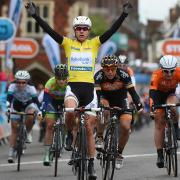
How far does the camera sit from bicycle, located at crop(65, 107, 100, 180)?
10.1m

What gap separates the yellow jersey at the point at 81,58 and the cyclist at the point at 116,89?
249 millimetres

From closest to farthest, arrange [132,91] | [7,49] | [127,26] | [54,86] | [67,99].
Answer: [67,99], [132,91], [54,86], [7,49], [127,26]

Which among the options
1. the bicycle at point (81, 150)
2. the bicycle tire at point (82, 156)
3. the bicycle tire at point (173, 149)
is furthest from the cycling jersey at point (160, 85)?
the bicycle tire at point (82, 156)

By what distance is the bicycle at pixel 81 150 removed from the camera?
33.0ft

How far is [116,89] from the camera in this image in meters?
11.7

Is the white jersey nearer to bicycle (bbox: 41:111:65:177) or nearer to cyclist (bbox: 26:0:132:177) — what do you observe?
bicycle (bbox: 41:111:65:177)

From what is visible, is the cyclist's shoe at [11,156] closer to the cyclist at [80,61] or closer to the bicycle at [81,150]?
the cyclist at [80,61]

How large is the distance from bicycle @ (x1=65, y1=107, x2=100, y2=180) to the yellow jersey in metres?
0.63

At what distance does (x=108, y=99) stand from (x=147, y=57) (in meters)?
132

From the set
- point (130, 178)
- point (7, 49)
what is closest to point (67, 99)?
point (130, 178)

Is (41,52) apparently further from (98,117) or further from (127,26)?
(127,26)

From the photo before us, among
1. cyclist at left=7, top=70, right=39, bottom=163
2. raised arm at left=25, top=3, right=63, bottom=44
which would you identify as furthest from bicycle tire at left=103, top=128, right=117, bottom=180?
cyclist at left=7, top=70, right=39, bottom=163

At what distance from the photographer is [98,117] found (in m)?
11.3

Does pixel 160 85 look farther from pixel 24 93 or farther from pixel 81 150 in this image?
pixel 24 93
